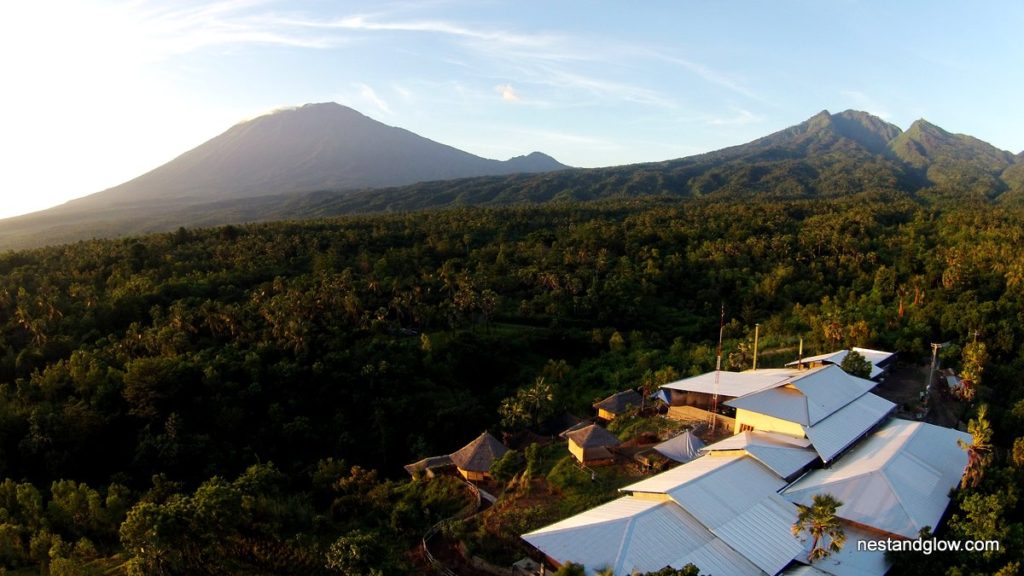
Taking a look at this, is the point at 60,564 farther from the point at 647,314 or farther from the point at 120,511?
the point at 647,314

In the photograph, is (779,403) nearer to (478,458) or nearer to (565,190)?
(478,458)

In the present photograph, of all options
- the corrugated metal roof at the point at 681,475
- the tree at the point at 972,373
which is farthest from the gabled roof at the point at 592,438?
the tree at the point at 972,373

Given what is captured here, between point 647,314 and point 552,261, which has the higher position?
point 552,261

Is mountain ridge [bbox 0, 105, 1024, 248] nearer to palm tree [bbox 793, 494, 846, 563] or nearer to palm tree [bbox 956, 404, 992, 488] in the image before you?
palm tree [bbox 956, 404, 992, 488]

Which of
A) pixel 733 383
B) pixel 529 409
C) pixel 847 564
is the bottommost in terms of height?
pixel 529 409

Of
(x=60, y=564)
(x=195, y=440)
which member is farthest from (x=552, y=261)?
(x=60, y=564)

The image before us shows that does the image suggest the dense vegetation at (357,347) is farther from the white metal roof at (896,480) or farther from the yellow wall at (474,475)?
the yellow wall at (474,475)

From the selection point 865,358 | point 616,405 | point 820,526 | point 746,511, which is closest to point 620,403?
point 616,405

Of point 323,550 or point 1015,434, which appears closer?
point 323,550
